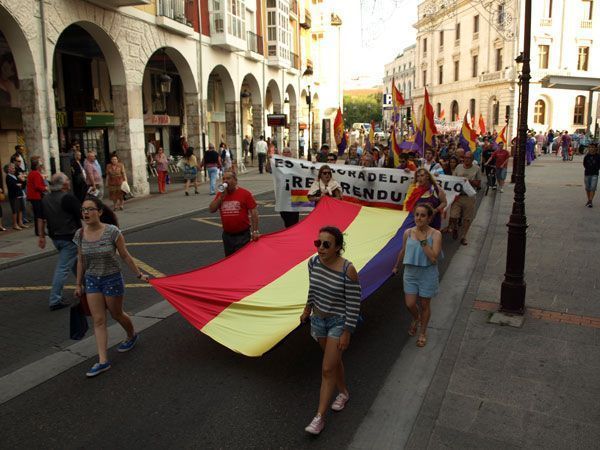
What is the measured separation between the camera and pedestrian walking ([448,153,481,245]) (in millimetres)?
10562

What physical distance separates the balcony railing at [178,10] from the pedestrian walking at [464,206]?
1288cm

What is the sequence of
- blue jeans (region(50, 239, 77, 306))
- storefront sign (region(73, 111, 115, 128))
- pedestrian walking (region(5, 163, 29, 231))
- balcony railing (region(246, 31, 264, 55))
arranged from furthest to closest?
balcony railing (region(246, 31, 264, 55)) < storefront sign (region(73, 111, 115, 128)) < pedestrian walking (region(5, 163, 29, 231)) < blue jeans (region(50, 239, 77, 306))

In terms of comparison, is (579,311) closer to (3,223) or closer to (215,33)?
(3,223)

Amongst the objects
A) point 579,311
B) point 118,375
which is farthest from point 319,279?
point 579,311

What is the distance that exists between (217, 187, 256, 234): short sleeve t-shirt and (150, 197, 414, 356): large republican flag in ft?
1.61

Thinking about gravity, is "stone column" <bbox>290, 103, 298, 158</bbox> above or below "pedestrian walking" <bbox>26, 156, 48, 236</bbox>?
above

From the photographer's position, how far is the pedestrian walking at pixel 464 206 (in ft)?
34.7

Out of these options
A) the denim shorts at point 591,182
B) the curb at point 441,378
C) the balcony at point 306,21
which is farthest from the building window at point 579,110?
the curb at point 441,378

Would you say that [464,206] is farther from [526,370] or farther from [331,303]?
[331,303]

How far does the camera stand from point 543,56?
163 feet

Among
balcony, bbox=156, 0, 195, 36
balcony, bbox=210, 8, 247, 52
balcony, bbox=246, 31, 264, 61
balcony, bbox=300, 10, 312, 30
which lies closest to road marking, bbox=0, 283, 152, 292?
balcony, bbox=156, 0, 195, 36

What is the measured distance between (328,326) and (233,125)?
2344cm

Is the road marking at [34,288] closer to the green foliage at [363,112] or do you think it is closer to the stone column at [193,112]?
the stone column at [193,112]

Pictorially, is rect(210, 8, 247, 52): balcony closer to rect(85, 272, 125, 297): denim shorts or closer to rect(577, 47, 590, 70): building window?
rect(85, 272, 125, 297): denim shorts
